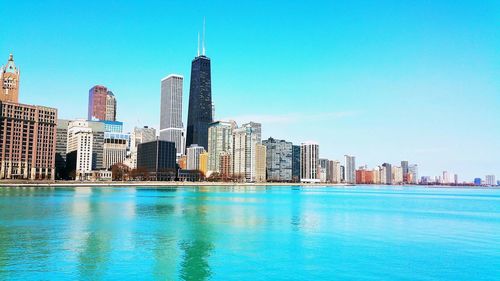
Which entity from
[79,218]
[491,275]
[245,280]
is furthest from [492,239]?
[79,218]

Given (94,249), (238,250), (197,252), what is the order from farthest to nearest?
(238,250) < (197,252) < (94,249)

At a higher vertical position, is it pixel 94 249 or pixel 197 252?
pixel 94 249

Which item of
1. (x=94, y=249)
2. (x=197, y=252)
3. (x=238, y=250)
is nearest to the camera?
(x=94, y=249)

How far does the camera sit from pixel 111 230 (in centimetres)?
5262

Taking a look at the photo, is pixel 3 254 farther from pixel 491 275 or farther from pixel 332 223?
pixel 332 223

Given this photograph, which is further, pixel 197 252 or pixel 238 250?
pixel 238 250

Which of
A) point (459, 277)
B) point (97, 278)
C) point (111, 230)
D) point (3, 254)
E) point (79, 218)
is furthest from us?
point (79, 218)

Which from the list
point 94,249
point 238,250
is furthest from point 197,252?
point 94,249

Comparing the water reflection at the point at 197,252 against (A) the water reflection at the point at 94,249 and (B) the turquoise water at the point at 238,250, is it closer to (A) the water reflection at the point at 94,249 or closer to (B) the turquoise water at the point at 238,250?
(B) the turquoise water at the point at 238,250

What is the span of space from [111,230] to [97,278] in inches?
914

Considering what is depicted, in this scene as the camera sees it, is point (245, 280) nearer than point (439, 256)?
Yes

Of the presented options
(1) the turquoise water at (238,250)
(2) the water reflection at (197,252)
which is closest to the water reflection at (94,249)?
(1) the turquoise water at (238,250)

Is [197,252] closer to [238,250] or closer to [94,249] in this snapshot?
[238,250]

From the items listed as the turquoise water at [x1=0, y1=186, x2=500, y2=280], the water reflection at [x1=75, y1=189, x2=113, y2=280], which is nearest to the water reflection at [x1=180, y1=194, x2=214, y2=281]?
the turquoise water at [x1=0, y1=186, x2=500, y2=280]
